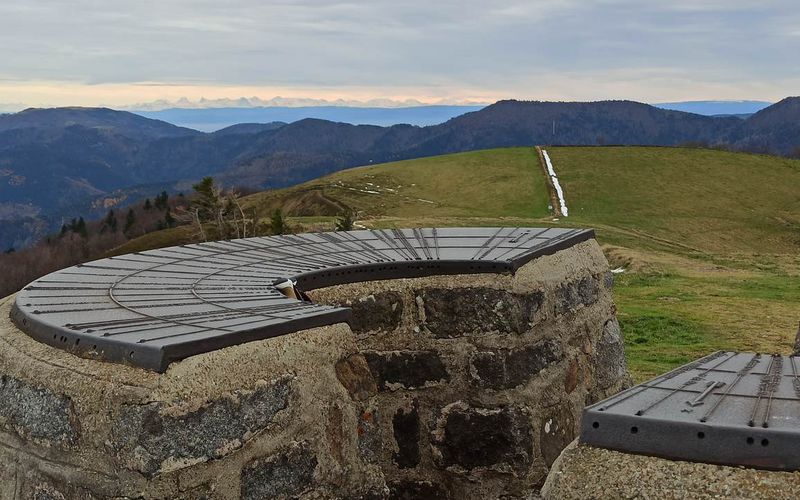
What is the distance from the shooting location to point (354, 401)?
Answer: 12.3 ft

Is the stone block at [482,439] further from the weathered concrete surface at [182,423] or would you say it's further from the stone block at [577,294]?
the weathered concrete surface at [182,423]

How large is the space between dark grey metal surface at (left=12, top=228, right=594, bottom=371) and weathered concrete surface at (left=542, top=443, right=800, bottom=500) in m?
1.44

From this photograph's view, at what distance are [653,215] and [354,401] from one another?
41.7 metres

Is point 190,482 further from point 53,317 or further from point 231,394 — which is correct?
point 53,317

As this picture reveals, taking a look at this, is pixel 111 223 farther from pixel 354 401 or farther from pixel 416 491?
pixel 354 401

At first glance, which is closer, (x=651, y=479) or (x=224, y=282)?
(x=651, y=479)

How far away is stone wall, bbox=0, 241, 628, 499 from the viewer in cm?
305

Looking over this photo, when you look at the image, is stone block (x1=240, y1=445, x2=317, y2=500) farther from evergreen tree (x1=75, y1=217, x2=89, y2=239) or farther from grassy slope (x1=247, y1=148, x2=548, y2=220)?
evergreen tree (x1=75, y1=217, x2=89, y2=239)

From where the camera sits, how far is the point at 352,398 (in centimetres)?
372

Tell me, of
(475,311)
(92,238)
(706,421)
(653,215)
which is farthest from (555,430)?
(92,238)

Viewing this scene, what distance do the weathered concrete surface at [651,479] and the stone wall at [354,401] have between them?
50.2 inches

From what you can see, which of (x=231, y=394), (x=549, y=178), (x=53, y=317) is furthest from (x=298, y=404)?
(x=549, y=178)

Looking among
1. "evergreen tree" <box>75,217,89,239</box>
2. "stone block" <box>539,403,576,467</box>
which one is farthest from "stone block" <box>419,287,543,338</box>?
"evergreen tree" <box>75,217,89,239</box>

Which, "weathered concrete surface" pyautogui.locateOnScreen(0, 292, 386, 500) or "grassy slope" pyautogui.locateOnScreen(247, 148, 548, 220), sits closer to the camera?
"weathered concrete surface" pyautogui.locateOnScreen(0, 292, 386, 500)
